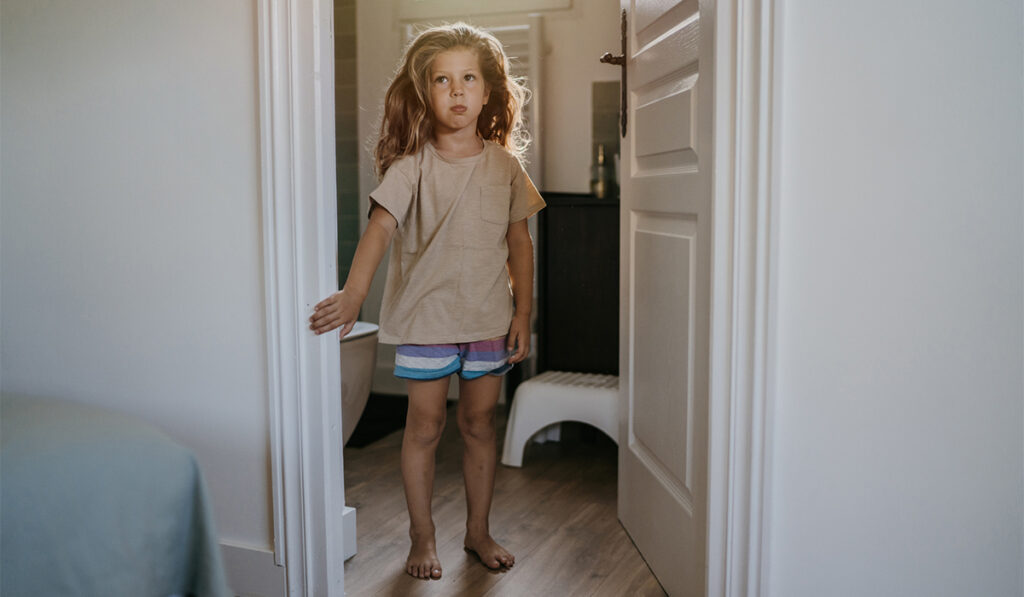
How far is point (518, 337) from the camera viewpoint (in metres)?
2.08

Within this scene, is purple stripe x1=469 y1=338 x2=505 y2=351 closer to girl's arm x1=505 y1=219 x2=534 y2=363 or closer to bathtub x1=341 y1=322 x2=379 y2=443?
girl's arm x1=505 y1=219 x2=534 y2=363

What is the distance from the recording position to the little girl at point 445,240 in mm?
1938

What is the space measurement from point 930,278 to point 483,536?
120 cm

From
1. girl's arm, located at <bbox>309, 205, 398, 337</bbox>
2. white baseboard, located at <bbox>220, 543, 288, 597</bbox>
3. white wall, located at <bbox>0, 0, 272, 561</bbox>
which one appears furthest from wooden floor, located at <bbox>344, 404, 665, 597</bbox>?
girl's arm, located at <bbox>309, 205, 398, 337</bbox>

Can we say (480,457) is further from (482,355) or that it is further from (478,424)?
(482,355)

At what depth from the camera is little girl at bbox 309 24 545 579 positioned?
A: 6.36ft

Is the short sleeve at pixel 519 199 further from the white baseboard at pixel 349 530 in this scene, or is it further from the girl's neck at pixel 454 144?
the white baseboard at pixel 349 530

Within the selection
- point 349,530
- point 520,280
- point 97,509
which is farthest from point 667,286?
point 97,509

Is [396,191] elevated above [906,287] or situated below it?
above

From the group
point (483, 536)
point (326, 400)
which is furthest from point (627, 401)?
point (326, 400)

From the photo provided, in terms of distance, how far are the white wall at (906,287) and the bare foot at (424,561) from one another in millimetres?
908

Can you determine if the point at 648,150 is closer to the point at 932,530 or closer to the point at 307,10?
the point at 307,10

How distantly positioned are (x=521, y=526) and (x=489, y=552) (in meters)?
0.27

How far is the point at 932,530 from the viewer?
145 centimetres
